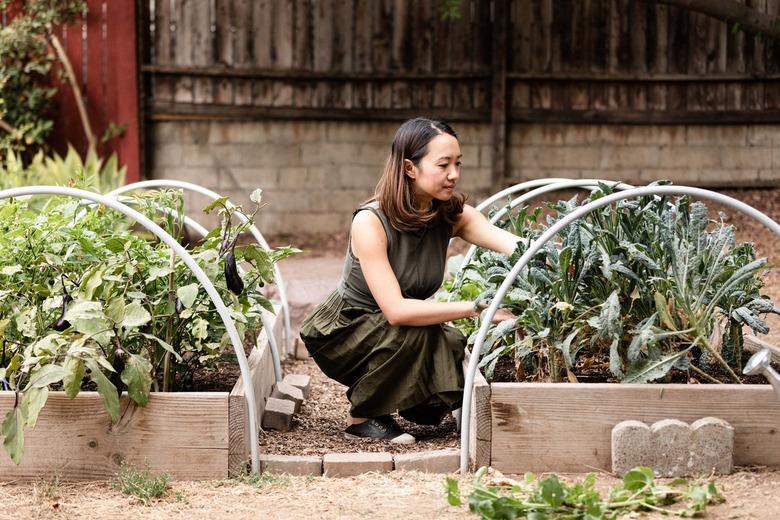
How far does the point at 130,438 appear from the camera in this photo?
3.33 m

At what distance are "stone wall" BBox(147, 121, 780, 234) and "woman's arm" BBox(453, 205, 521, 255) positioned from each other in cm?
517

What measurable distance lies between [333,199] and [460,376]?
5504 mm

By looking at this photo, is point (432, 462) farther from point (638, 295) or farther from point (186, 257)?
point (186, 257)

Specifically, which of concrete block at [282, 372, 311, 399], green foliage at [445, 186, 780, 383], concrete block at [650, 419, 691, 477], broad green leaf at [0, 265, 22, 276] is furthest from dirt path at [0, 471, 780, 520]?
concrete block at [282, 372, 311, 399]

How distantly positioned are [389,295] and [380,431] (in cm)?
55

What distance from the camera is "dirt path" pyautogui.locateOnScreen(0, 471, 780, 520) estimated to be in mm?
2975

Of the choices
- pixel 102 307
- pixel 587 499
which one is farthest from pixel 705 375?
pixel 102 307

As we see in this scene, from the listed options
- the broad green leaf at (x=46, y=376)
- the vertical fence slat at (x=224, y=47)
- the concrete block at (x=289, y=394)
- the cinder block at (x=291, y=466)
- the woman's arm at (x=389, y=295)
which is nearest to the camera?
the broad green leaf at (x=46, y=376)

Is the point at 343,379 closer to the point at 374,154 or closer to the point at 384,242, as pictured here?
the point at 384,242

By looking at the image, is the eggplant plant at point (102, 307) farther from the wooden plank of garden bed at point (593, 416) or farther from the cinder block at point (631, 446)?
the cinder block at point (631, 446)

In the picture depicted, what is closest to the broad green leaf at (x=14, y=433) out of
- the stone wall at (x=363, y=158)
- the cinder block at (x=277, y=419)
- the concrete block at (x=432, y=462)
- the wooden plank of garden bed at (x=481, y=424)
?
the cinder block at (x=277, y=419)

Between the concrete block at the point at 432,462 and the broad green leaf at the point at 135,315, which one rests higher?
the broad green leaf at the point at 135,315

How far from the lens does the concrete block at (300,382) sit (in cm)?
455

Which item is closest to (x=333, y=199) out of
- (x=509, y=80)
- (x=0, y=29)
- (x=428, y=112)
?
(x=428, y=112)
